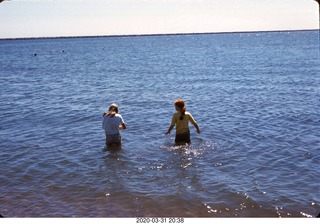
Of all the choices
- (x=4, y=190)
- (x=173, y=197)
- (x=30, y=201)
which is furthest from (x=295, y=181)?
(x=4, y=190)

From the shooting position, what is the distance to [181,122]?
11.4m

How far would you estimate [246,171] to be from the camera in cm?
971

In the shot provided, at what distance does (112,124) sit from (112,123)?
0.19 ft

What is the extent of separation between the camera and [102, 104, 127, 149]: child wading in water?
10.9 m

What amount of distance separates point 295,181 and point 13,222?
7363mm

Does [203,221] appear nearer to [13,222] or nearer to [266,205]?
[13,222]

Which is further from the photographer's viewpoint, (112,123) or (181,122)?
(181,122)

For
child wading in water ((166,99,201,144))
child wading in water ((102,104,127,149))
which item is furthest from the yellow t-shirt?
child wading in water ((102,104,127,149))

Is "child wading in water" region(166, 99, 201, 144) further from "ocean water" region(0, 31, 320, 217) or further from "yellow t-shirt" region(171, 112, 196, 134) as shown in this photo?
"ocean water" region(0, 31, 320, 217)

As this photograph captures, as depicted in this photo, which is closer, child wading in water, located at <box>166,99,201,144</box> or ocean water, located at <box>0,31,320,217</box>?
ocean water, located at <box>0,31,320,217</box>

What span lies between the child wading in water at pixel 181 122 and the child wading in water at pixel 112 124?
68.6 inches

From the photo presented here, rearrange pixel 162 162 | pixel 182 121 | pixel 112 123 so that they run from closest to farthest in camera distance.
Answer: pixel 162 162, pixel 112 123, pixel 182 121

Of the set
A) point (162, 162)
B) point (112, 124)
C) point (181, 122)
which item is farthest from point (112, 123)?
point (181, 122)

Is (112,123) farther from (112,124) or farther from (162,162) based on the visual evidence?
(162,162)
